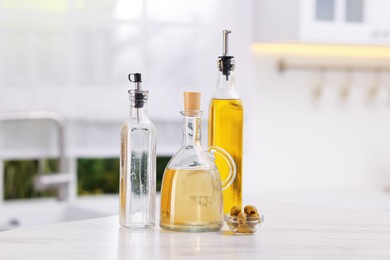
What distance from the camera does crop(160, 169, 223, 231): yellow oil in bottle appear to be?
1.39 m

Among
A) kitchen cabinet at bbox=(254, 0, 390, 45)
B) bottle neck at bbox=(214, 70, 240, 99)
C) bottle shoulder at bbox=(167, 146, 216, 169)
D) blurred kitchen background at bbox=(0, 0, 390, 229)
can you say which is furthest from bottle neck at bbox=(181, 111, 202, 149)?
kitchen cabinet at bbox=(254, 0, 390, 45)

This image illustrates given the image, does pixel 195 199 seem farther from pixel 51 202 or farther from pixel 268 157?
pixel 268 157

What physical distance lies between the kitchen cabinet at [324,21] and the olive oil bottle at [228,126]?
6.02 feet

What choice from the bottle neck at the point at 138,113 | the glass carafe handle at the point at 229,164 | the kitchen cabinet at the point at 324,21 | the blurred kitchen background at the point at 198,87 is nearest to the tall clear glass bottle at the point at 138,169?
the bottle neck at the point at 138,113

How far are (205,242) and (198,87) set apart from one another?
2.13 m

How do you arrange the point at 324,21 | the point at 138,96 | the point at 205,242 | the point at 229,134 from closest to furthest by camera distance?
the point at 205,242 < the point at 138,96 < the point at 229,134 < the point at 324,21

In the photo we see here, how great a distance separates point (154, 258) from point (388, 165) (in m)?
3.00

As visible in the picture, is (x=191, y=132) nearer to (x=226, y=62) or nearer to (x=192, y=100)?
(x=192, y=100)

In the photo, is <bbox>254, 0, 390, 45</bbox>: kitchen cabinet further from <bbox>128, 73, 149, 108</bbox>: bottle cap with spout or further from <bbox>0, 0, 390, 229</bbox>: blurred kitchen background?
<bbox>128, 73, 149, 108</bbox>: bottle cap with spout

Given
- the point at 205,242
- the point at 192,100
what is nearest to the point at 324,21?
the point at 192,100

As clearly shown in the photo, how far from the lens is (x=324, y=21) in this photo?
338 cm

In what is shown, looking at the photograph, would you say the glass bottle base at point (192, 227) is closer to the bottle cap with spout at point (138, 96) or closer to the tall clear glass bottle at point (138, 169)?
the tall clear glass bottle at point (138, 169)

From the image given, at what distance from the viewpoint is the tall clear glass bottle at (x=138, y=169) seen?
1.44 metres

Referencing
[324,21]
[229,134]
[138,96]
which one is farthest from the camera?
[324,21]
